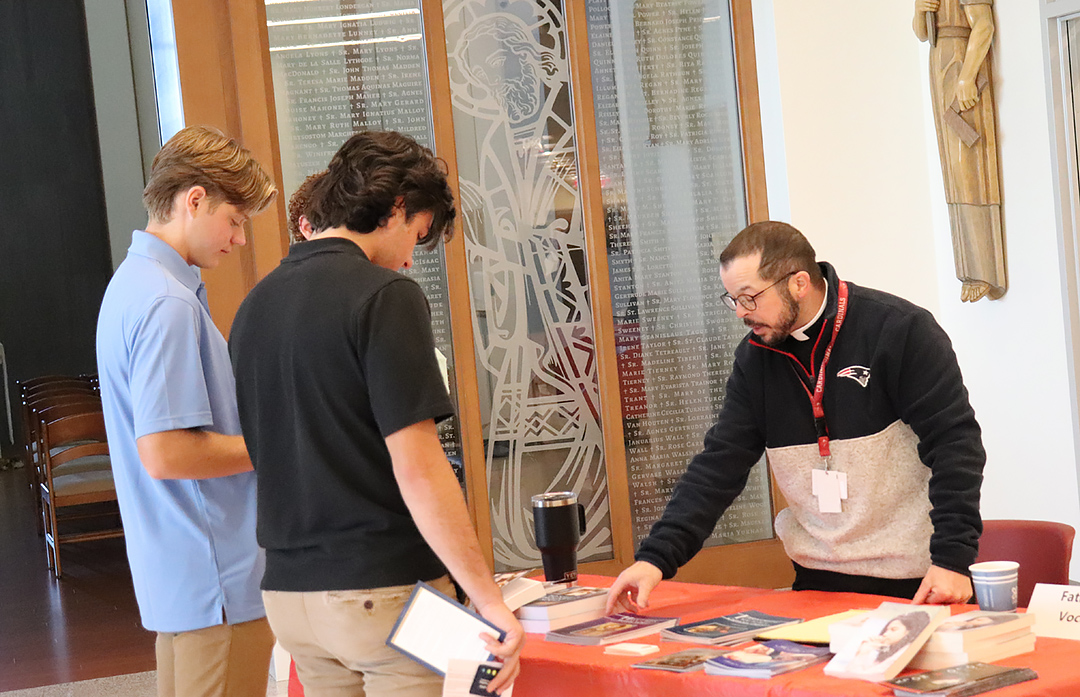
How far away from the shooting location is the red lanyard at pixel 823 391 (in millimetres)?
2455

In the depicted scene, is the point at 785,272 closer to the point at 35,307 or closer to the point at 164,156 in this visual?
the point at 164,156

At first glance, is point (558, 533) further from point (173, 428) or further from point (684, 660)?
point (173, 428)

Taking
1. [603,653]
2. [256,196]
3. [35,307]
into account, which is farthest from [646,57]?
[35,307]

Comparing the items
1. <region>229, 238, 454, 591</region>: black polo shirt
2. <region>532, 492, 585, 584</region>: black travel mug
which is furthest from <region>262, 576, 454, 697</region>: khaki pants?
<region>532, 492, 585, 584</region>: black travel mug

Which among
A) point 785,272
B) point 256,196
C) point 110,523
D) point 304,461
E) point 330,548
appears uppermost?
point 256,196

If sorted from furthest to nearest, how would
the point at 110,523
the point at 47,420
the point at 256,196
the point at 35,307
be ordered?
the point at 35,307 → the point at 110,523 → the point at 47,420 → the point at 256,196

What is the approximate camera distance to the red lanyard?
8.05 ft

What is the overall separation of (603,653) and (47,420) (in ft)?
19.9

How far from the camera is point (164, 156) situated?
2.12 meters

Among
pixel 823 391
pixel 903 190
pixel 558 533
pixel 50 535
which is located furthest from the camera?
pixel 50 535

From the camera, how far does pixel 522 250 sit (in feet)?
15.6

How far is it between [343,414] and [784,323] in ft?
3.90

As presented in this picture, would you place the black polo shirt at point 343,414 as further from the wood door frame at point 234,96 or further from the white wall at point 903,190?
the white wall at point 903,190

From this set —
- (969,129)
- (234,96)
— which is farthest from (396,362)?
(969,129)
